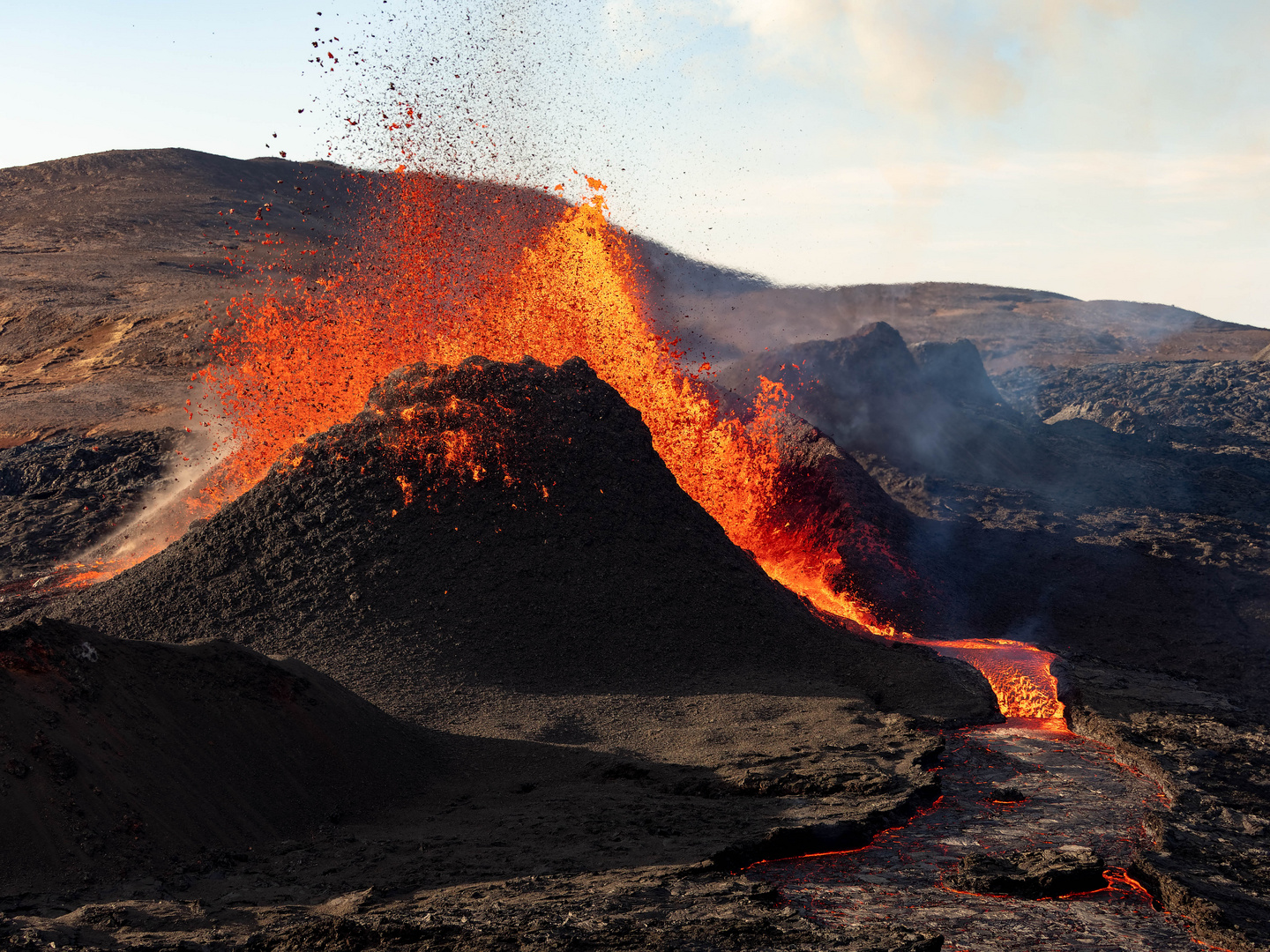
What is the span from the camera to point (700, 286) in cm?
6919

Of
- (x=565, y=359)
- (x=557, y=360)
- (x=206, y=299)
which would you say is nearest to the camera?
(x=565, y=359)

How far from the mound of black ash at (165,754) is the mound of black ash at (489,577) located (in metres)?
1.98

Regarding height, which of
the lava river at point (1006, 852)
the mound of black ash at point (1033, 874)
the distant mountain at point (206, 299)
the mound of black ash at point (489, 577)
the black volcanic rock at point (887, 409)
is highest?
the distant mountain at point (206, 299)

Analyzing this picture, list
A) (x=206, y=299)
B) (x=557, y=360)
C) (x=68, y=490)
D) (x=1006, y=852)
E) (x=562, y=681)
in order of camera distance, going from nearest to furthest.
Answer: (x=1006, y=852)
(x=562, y=681)
(x=557, y=360)
(x=68, y=490)
(x=206, y=299)

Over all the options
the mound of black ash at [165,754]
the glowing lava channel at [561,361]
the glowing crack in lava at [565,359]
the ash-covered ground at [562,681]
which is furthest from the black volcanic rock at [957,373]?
the mound of black ash at [165,754]

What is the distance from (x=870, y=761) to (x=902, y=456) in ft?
69.1

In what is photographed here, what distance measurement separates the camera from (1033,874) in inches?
295

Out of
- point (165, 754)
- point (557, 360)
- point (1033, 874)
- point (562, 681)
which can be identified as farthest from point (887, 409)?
point (165, 754)

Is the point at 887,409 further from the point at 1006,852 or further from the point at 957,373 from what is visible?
the point at 1006,852

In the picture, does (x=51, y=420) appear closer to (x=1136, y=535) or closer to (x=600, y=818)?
(x=600, y=818)

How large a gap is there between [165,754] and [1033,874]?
7185 mm

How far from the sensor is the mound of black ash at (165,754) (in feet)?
24.2

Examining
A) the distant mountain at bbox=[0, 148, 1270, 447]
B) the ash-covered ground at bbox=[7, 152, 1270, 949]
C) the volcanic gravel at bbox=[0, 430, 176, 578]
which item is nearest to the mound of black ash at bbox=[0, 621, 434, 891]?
the ash-covered ground at bbox=[7, 152, 1270, 949]

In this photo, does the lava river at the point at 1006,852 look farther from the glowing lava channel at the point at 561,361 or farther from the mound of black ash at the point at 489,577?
the glowing lava channel at the point at 561,361
